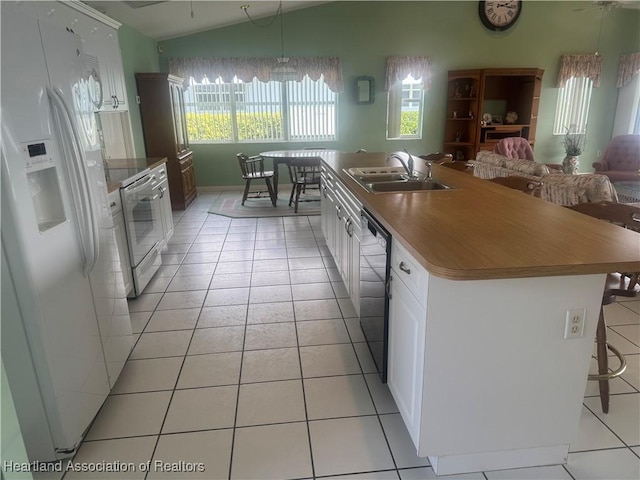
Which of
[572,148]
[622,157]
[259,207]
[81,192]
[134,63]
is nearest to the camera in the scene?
[81,192]

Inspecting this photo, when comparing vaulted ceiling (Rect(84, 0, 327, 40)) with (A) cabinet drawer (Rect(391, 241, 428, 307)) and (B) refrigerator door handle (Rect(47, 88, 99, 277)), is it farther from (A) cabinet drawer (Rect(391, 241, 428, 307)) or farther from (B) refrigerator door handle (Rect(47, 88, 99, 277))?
(A) cabinet drawer (Rect(391, 241, 428, 307))

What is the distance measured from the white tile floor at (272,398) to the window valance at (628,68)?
6572mm

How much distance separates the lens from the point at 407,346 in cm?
166

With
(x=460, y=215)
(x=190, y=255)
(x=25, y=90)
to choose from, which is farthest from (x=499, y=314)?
(x=190, y=255)

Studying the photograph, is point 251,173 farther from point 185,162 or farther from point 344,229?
point 344,229

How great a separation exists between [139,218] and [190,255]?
3.32 feet

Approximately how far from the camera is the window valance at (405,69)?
7.08 m

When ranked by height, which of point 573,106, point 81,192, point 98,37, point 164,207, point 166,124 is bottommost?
point 164,207

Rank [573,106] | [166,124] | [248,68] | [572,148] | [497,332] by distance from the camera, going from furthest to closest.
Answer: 1. [573,106]
2. [248,68]
3. [572,148]
4. [166,124]
5. [497,332]

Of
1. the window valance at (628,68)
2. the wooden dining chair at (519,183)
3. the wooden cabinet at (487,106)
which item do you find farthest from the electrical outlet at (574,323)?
the window valance at (628,68)

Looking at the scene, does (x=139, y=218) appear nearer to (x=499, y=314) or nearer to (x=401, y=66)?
(x=499, y=314)

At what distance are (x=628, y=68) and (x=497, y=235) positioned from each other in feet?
26.8

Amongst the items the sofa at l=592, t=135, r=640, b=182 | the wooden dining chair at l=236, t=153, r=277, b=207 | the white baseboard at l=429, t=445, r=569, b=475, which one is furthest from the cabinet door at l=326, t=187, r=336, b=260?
the sofa at l=592, t=135, r=640, b=182

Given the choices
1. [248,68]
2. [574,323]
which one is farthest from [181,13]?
[574,323]
